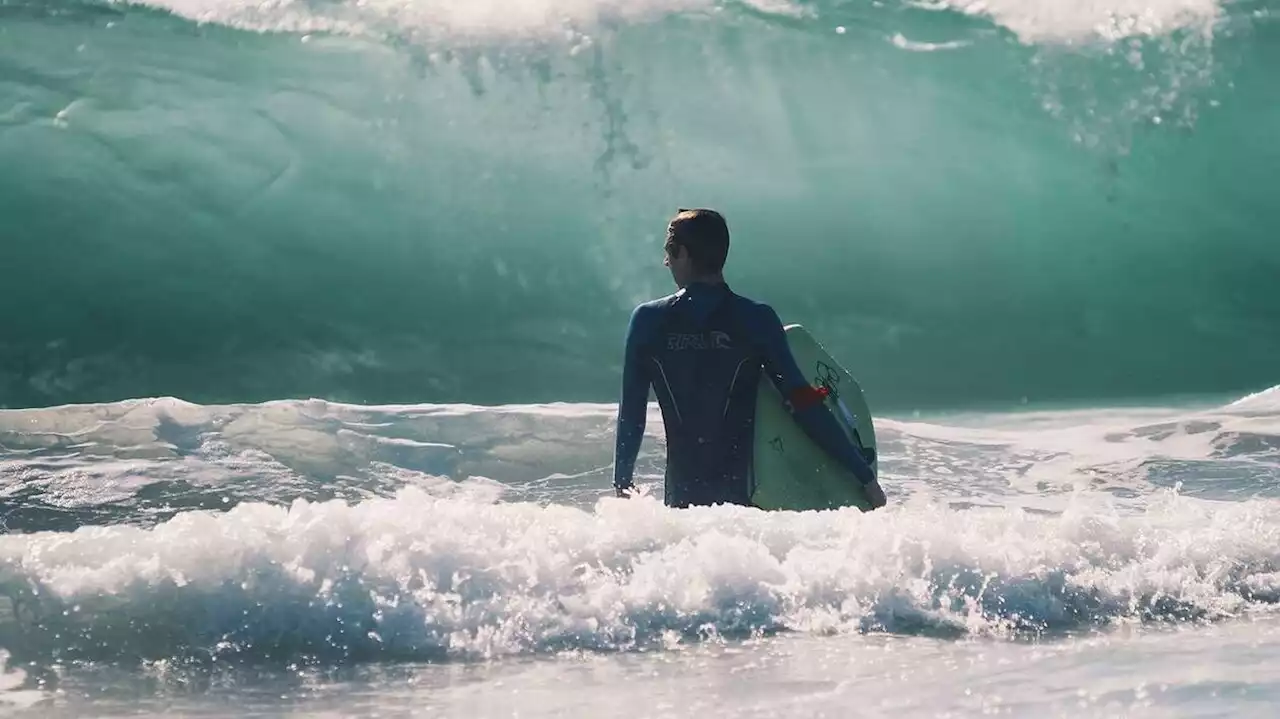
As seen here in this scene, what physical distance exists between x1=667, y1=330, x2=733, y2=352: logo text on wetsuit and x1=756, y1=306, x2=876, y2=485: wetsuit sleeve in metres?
0.11

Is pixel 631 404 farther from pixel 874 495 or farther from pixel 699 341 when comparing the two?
pixel 874 495

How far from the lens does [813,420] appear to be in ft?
13.6

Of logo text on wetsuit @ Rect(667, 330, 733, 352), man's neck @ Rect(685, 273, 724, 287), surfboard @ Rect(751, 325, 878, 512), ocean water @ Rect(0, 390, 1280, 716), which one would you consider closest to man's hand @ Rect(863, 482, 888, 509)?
surfboard @ Rect(751, 325, 878, 512)

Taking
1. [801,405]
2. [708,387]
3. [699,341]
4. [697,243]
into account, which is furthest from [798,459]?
[697,243]

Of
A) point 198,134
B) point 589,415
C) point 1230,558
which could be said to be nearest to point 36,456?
point 589,415

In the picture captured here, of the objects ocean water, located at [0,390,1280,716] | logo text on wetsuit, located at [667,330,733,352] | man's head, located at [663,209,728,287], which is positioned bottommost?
ocean water, located at [0,390,1280,716]

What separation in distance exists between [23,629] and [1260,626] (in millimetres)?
3067

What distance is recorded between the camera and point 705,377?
4.09 m

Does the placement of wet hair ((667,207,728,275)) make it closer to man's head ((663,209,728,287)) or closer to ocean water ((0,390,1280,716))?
man's head ((663,209,728,287))

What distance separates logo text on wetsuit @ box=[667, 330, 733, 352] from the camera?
405 centimetres

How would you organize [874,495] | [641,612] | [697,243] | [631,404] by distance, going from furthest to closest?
[874,495] < [631,404] < [697,243] < [641,612]

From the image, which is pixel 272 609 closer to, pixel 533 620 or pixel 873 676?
pixel 533 620

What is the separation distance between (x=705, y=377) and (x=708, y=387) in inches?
1.3

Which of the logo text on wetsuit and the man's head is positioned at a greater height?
the man's head
